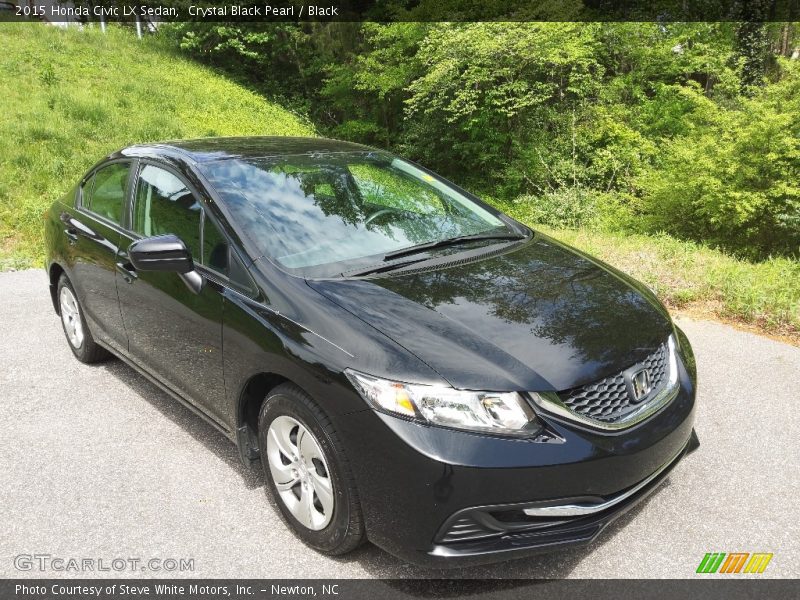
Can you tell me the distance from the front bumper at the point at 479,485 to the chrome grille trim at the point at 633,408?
0.03 m

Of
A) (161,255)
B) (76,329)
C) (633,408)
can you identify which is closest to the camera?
(633,408)

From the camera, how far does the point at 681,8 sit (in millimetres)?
21094

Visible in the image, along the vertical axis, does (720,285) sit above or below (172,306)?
below

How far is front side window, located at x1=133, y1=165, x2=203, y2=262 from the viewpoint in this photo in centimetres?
308

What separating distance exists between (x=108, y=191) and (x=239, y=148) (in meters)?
1.00

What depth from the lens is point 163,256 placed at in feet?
9.20

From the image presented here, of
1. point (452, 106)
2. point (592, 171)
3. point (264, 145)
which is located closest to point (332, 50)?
point (452, 106)

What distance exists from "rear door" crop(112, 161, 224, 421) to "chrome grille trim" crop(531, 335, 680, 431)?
1.45m

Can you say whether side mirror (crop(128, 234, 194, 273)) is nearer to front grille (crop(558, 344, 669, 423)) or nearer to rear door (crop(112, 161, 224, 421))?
rear door (crop(112, 161, 224, 421))

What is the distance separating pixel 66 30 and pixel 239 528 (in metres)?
24.6

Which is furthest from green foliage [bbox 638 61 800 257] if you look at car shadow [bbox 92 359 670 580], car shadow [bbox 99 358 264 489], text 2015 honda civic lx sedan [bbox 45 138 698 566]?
car shadow [bbox 99 358 264 489]

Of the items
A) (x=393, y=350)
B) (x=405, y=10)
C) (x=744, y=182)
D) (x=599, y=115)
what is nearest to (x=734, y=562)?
(x=393, y=350)

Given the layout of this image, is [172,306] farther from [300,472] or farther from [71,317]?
[71,317]

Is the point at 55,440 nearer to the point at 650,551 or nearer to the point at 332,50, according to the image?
the point at 650,551
